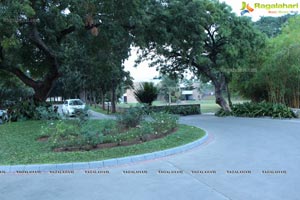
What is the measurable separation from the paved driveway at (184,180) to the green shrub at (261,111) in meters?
8.53

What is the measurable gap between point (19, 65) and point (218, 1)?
12.5m

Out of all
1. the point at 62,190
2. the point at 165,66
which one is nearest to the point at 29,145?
the point at 62,190

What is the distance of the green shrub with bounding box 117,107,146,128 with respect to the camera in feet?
33.7

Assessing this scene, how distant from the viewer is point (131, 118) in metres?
10.2

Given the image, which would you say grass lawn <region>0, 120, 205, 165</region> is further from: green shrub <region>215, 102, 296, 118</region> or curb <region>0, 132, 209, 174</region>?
green shrub <region>215, 102, 296, 118</region>

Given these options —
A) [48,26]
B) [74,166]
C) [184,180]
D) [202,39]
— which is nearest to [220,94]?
[202,39]

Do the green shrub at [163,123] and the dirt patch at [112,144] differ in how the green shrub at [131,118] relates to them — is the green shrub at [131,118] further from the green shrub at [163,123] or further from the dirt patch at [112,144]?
the dirt patch at [112,144]

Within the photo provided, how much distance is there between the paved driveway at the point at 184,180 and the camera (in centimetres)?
439

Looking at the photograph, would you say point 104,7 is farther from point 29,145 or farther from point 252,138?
point 252,138

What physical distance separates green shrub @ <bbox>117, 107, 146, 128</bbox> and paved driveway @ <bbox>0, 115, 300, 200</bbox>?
11.4 feet

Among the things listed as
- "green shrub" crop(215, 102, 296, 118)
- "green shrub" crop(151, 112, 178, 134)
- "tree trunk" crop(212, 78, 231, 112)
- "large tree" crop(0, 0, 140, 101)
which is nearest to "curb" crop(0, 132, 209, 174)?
"green shrub" crop(151, 112, 178, 134)

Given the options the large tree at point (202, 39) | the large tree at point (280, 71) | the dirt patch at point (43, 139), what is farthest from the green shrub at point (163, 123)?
the large tree at point (280, 71)

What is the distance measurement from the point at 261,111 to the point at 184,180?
12650mm

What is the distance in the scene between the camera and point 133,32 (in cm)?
1411
